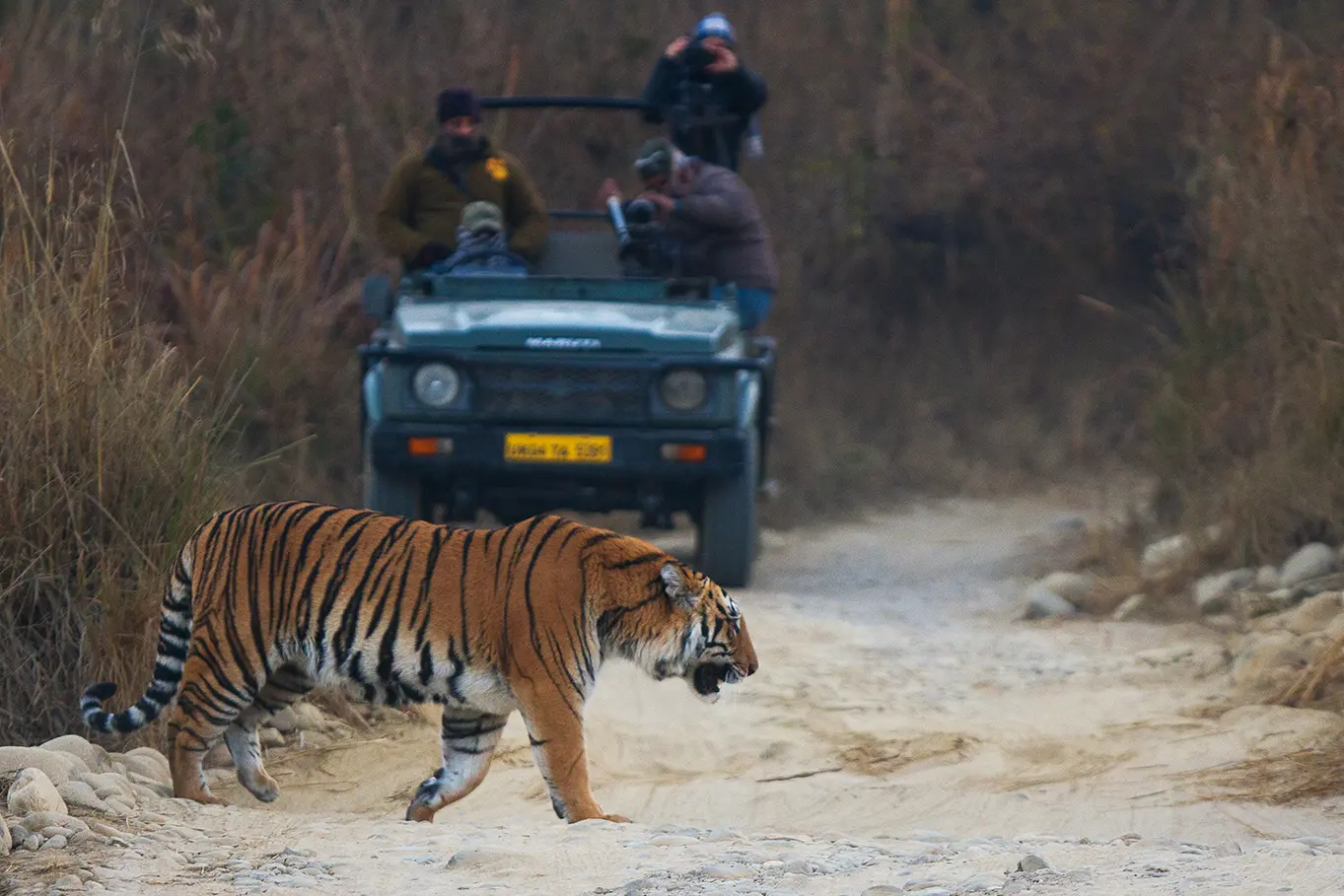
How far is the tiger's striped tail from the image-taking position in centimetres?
558

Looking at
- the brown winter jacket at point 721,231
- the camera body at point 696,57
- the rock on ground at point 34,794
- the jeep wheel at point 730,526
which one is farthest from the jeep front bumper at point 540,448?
the rock on ground at point 34,794

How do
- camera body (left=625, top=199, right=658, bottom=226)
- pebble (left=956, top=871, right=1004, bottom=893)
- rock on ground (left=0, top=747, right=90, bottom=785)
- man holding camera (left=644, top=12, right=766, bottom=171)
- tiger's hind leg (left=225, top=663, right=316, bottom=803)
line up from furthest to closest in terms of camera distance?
man holding camera (left=644, top=12, right=766, bottom=171)
camera body (left=625, top=199, right=658, bottom=226)
tiger's hind leg (left=225, top=663, right=316, bottom=803)
rock on ground (left=0, top=747, right=90, bottom=785)
pebble (left=956, top=871, right=1004, bottom=893)

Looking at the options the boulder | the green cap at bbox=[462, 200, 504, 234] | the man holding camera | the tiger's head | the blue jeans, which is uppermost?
the man holding camera

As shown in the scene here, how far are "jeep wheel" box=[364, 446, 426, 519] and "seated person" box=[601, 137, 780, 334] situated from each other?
6.17 feet

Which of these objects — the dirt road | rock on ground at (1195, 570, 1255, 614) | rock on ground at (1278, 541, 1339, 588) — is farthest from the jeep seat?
rock on ground at (1278, 541, 1339, 588)

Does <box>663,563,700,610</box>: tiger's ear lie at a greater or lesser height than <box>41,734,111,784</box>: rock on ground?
greater

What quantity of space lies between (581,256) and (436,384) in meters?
1.63

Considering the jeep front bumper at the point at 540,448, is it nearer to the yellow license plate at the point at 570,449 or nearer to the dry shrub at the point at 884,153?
the yellow license plate at the point at 570,449

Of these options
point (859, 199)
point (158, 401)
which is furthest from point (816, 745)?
point (859, 199)

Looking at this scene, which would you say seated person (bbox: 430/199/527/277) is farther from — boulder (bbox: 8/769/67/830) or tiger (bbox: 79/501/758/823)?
boulder (bbox: 8/769/67/830)

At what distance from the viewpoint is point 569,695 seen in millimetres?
5586

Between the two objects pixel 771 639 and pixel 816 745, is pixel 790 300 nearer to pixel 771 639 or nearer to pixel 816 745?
pixel 771 639

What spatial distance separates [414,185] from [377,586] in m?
5.02

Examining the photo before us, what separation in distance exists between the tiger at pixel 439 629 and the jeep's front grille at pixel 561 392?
10.9 feet
